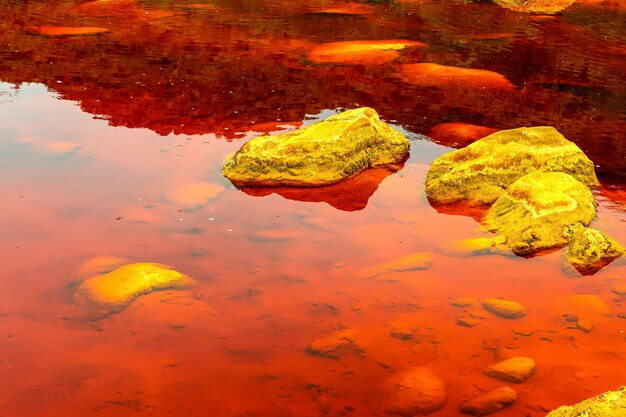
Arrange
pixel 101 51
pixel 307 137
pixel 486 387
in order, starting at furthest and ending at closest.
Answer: pixel 101 51 < pixel 307 137 < pixel 486 387

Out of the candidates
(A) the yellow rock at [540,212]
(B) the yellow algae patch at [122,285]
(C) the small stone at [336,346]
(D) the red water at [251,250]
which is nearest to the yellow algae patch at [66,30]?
(D) the red water at [251,250]

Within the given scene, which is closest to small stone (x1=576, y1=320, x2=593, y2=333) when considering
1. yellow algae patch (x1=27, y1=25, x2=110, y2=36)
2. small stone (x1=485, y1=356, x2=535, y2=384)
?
small stone (x1=485, y1=356, x2=535, y2=384)

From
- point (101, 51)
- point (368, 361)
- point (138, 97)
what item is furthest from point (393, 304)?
point (101, 51)

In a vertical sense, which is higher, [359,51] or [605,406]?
[359,51]

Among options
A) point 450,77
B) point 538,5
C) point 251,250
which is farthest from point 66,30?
point 538,5

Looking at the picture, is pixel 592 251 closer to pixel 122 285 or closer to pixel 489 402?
pixel 489 402

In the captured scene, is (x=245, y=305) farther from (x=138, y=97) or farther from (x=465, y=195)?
(x=138, y=97)
